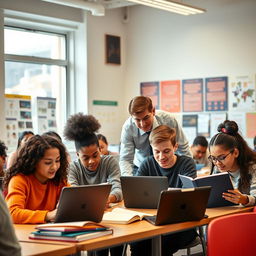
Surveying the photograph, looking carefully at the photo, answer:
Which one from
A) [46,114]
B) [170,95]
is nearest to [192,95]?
[170,95]

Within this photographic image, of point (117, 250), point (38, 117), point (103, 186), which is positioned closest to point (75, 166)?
point (117, 250)

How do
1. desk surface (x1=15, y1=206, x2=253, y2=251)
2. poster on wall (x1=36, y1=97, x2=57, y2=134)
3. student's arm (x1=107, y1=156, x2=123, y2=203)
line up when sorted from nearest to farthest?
desk surface (x1=15, y1=206, x2=253, y2=251), student's arm (x1=107, y1=156, x2=123, y2=203), poster on wall (x1=36, y1=97, x2=57, y2=134)

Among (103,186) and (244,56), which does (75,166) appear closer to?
(103,186)

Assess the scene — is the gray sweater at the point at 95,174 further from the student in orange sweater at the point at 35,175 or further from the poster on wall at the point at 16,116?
the poster on wall at the point at 16,116

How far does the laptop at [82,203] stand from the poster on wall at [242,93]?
3991 millimetres

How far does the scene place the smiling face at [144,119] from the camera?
12.7 feet

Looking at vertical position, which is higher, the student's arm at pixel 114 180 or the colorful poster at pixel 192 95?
the colorful poster at pixel 192 95

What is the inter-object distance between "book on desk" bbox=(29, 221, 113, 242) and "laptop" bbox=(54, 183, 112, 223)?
151 millimetres

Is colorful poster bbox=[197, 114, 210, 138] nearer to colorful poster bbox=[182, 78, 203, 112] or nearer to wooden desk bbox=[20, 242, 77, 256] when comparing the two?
colorful poster bbox=[182, 78, 203, 112]

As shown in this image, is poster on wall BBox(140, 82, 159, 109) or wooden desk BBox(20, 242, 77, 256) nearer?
wooden desk BBox(20, 242, 77, 256)

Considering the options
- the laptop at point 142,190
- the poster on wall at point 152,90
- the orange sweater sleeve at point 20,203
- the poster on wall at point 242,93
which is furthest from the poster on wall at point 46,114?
the orange sweater sleeve at point 20,203

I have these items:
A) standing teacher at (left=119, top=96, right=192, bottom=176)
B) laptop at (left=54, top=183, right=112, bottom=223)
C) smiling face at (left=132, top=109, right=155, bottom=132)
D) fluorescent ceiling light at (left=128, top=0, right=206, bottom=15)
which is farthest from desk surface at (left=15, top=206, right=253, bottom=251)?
fluorescent ceiling light at (left=128, top=0, right=206, bottom=15)

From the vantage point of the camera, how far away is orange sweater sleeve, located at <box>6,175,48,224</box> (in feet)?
8.79

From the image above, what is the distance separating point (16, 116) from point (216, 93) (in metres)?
2.52
